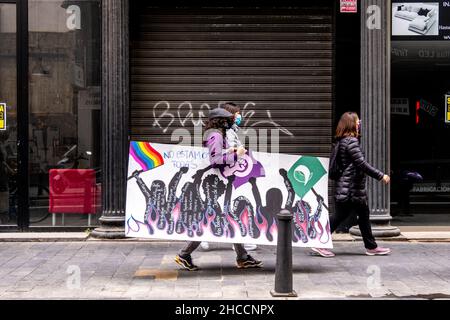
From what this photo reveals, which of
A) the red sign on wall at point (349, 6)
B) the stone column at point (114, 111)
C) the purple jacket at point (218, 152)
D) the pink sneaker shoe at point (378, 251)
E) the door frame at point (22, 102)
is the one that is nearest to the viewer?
the purple jacket at point (218, 152)

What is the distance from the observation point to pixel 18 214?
11477 mm

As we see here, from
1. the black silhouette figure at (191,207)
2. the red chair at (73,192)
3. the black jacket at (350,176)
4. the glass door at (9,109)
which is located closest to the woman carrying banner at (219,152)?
the black silhouette figure at (191,207)

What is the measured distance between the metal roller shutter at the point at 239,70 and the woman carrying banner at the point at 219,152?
2.79m

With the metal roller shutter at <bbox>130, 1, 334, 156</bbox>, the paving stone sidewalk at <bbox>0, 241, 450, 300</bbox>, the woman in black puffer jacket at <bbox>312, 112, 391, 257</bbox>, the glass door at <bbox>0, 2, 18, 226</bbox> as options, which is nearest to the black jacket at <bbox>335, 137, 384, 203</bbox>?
the woman in black puffer jacket at <bbox>312, 112, 391, 257</bbox>

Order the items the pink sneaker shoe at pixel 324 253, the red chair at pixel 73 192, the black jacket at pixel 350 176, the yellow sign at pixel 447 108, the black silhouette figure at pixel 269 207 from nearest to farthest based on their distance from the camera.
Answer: the black silhouette figure at pixel 269 207 → the black jacket at pixel 350 176 → the pink sneaker shoe at pixel 324 253 → the red chair at pixel 73 192 → the yellow sign at pixel 447 108

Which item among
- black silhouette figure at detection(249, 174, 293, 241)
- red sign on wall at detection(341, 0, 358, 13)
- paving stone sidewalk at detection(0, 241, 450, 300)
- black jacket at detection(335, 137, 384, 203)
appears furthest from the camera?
red sign on wall at detection(341, 0, 358, 13)

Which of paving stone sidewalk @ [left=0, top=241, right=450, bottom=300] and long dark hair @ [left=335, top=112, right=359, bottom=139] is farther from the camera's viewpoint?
long dark hair @ [left=335, top=112, right=359, bottom=139]

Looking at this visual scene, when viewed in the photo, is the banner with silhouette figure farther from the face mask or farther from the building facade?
the building facade

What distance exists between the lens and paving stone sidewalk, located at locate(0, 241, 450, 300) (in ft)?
25.1

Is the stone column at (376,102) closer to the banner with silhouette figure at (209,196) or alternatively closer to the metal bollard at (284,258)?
the banner with silhouette figure at (209,196)

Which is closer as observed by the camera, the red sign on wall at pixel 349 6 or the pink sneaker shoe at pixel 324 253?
the pink sneaker shoe at pixel 324 253

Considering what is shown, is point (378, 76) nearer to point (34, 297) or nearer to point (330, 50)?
point (330, 50)

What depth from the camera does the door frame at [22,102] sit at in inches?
449
